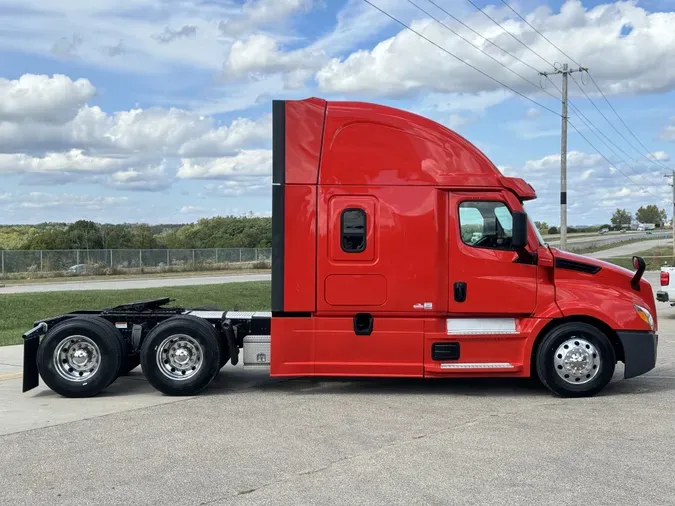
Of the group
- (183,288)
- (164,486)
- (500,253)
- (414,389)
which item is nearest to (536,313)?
(500,253)

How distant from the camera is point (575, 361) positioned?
8.41m

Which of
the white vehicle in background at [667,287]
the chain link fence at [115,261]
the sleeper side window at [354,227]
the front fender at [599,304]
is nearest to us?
the front fender at [599,304]

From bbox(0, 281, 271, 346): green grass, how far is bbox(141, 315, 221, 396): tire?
7619 mm

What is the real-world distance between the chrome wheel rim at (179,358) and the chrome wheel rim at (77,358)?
0.77 m

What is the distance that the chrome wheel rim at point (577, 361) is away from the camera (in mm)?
8398

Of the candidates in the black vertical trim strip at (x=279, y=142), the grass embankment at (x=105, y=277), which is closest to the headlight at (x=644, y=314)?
the black vertical trim strip at (x=279, y=142)

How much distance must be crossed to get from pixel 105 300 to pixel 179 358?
14243mm

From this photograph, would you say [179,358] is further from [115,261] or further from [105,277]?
[115,261]

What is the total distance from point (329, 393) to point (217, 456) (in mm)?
2895

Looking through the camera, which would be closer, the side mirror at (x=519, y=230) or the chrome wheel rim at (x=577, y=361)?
the side mirror at (x=519, y=230)

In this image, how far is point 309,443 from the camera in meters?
6.54

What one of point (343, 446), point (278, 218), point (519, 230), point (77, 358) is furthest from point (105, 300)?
point (343, 446)

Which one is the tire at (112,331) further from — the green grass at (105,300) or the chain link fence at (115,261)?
the chain link fence at (115,261)

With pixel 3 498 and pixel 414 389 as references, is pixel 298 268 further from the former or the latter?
pixel 3 498
